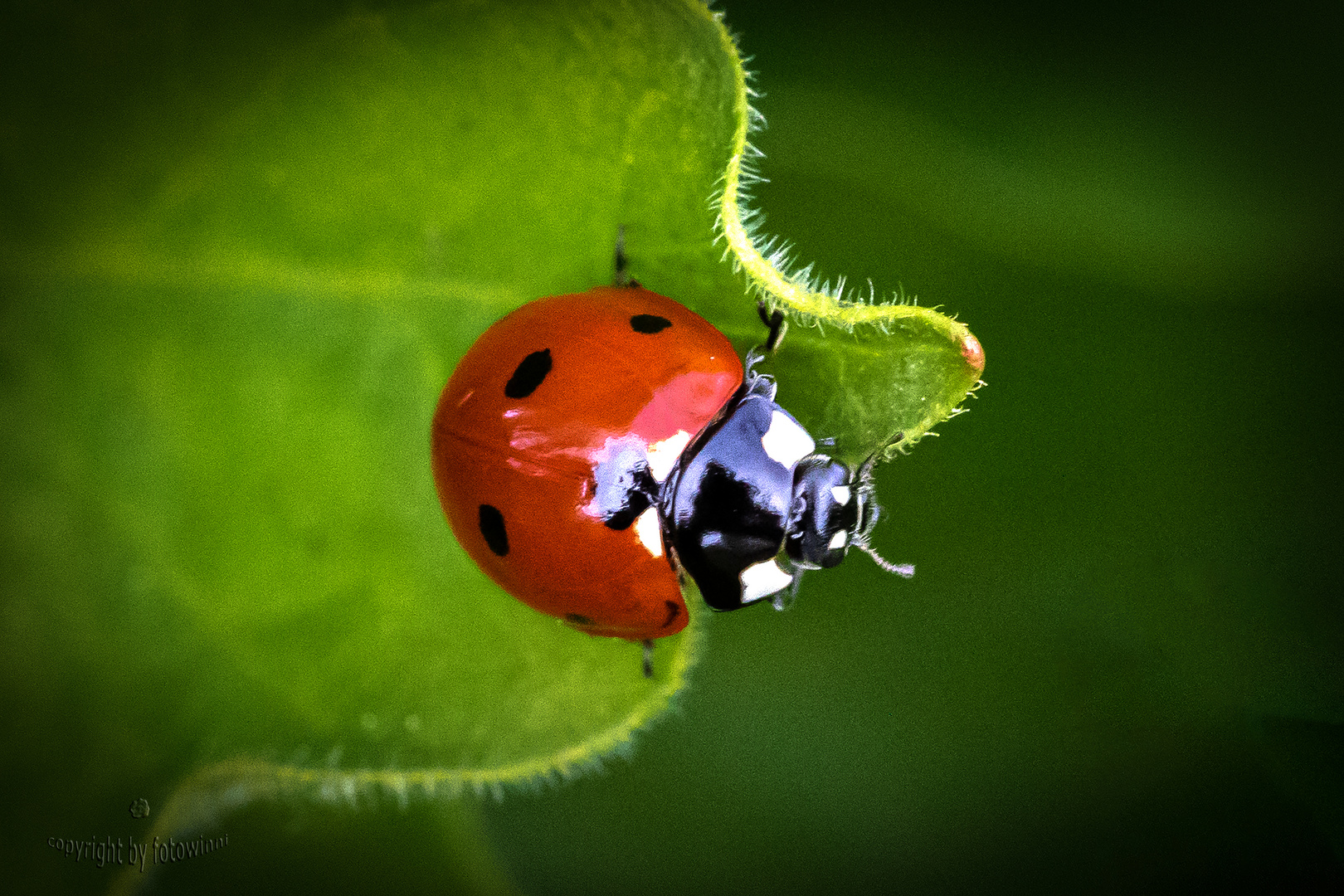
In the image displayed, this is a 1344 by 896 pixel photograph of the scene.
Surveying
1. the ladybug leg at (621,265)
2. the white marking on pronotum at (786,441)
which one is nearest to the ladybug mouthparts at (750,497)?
the white marking on pronotum at (786,441)

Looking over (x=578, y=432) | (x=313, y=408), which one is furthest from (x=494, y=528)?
(x=313, y=408)

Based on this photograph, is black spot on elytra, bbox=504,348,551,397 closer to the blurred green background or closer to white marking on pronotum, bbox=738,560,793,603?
white marking on pronotum, bbox=738,560,793,603

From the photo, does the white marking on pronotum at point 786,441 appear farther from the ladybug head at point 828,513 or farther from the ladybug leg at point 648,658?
the ladybug leg at point 648,658

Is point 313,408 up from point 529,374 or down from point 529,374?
down

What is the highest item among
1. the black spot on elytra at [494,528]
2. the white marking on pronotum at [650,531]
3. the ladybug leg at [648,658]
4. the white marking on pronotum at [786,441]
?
the white marking on pronotum at [786,441]

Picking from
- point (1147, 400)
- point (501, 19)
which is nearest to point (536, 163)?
point (501, 19)

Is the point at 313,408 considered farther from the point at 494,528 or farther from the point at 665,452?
the point at 665,452
